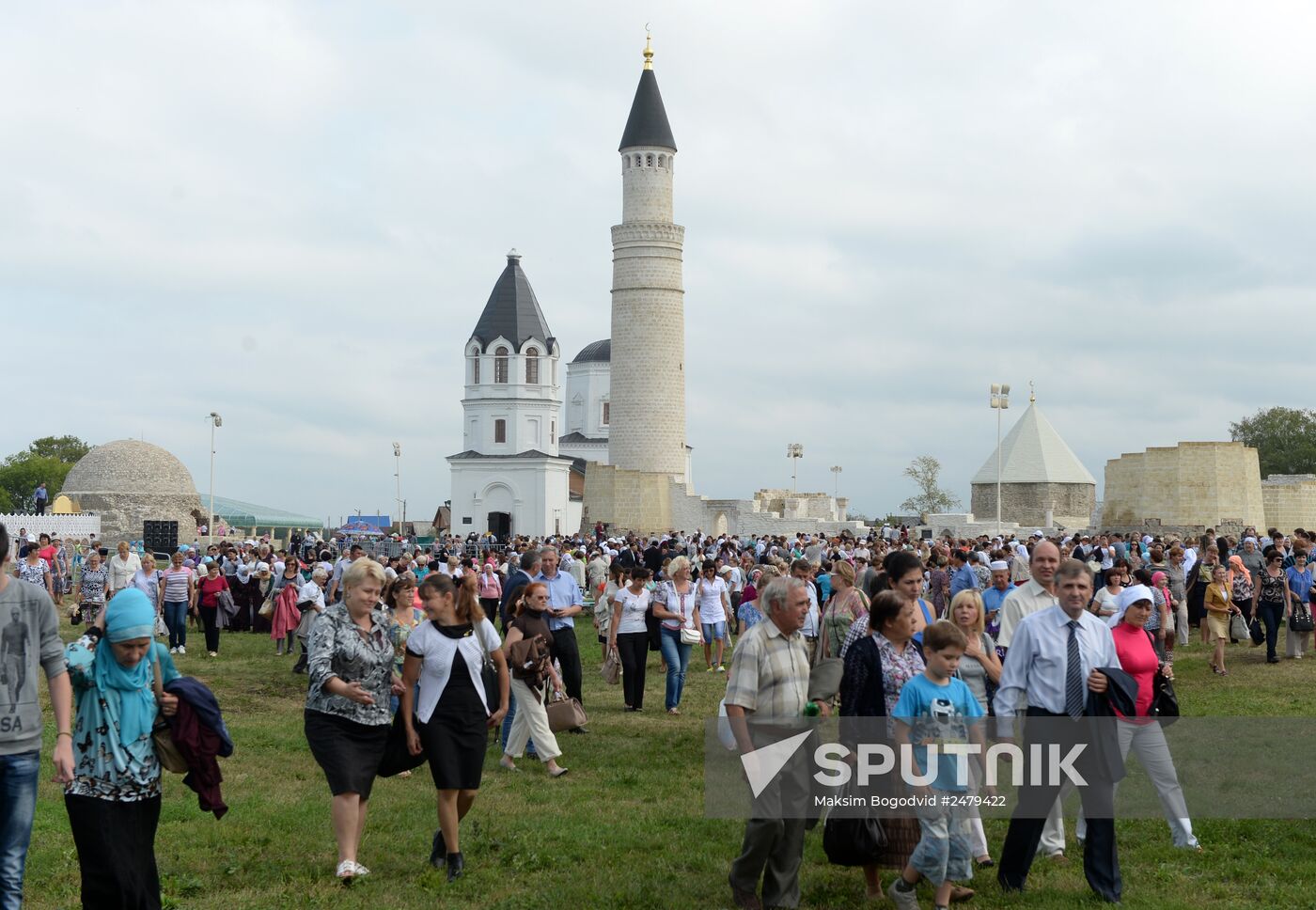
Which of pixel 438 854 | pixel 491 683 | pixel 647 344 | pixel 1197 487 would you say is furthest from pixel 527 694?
pixel 647 344

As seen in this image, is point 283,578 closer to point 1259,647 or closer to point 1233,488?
point 1259,647

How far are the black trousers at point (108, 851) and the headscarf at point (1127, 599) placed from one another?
5356 millimetres

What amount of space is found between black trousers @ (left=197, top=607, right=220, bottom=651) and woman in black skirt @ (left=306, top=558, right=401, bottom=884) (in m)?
11.8

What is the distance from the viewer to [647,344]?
61281mm

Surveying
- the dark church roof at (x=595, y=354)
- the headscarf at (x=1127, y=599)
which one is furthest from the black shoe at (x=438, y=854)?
the dark church roof at (x=595, y=354)

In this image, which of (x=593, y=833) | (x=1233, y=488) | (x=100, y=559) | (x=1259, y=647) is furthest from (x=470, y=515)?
(x=593, y=833)

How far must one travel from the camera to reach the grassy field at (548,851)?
663 centimetres

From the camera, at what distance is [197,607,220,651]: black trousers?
17.7m

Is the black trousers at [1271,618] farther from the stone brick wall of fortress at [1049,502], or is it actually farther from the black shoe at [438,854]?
the stone brick wall of fortress at [1049,502]

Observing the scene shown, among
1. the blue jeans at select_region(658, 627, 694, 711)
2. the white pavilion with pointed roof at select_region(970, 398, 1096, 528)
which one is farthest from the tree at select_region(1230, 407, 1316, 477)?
the blue jeans at select_region(658, 627, 694, 711)

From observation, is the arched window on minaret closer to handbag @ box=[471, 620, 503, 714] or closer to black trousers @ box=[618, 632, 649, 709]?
black trousers @ box=[618, 632, 649, 709]

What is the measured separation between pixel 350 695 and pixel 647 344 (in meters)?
55.2

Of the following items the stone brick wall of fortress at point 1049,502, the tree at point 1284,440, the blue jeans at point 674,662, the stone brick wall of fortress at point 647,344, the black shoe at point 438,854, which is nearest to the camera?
the black shoe at point 438,854

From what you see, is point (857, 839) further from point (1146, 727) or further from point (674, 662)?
point (674, 662)
